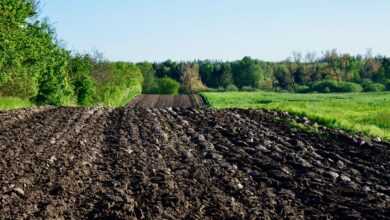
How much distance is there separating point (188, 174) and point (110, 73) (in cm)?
6189

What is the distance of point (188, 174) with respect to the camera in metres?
15.0

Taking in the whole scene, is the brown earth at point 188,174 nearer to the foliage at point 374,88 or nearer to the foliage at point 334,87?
the foliage at point 334,87

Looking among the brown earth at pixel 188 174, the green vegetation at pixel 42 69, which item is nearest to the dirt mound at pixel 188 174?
the brown earth at pixel 188 174

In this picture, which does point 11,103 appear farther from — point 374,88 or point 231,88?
point 231,88

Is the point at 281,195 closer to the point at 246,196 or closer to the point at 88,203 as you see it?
the point at 246,196

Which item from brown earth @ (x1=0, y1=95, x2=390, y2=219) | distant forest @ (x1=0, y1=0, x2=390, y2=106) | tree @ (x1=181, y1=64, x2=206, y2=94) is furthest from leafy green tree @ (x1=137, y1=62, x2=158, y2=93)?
brown earth @ (x1=0, y1=95, x2=390, y2=219)

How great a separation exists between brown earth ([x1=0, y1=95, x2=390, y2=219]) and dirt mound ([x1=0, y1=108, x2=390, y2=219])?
2cm

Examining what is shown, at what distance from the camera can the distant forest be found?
1609 inches

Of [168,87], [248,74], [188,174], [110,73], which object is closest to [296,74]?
[248,74]

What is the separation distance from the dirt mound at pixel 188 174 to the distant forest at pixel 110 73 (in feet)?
52.6

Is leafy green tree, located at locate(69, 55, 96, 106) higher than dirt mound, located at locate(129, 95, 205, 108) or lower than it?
higher

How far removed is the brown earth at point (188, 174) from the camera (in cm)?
1129

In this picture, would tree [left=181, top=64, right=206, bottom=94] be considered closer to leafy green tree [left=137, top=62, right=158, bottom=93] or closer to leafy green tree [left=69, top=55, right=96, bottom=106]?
leafy green tree [left=137, top=62, right=158, bottom=93]

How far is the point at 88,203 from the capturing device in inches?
458
